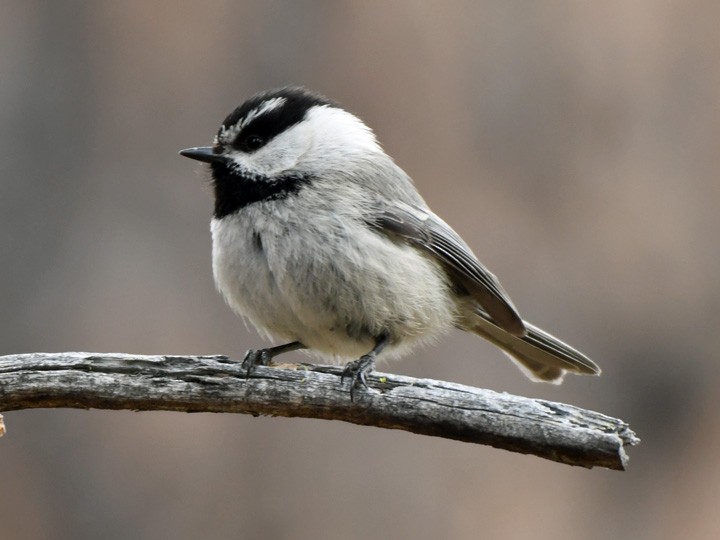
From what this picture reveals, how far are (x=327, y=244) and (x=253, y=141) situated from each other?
2.00 feet

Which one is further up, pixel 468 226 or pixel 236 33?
pixel 236 33

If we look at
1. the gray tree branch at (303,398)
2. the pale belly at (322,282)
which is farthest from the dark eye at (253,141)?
the gray tree branch at (303,398)

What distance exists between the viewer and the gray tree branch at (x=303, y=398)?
108 inches

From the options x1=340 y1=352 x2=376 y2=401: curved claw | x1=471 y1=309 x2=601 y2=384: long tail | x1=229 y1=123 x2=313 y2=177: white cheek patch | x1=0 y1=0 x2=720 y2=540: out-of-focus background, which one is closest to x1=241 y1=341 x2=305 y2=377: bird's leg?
x1=340 y1=352 x2=376 y2=401: curved claw

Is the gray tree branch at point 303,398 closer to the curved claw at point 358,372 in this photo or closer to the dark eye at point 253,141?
the curved claw at point 358,372

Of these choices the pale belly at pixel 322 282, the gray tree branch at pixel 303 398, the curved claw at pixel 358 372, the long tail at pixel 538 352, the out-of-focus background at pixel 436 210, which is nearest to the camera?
the gray tree branch at pixel 303 398

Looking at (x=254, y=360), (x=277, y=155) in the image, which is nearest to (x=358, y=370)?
(x=254, y=360)

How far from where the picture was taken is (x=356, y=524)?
16.8ft

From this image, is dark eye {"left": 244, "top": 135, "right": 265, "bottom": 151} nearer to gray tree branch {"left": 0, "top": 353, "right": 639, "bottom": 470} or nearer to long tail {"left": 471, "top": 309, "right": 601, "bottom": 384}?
gray tree branch {"left": 0, "top": 353, "right": 639, "bottom": 470}

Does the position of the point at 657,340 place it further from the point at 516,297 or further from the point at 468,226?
Result: the point at 468,226

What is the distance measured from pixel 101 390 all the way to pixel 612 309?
11.7ft

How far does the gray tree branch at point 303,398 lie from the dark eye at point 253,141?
0.96 metres

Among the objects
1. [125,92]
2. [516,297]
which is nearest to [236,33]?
[125,92]

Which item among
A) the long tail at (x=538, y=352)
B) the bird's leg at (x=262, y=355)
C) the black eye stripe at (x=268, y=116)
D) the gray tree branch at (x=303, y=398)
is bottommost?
the gray tree branch at (x=303, y=398)
